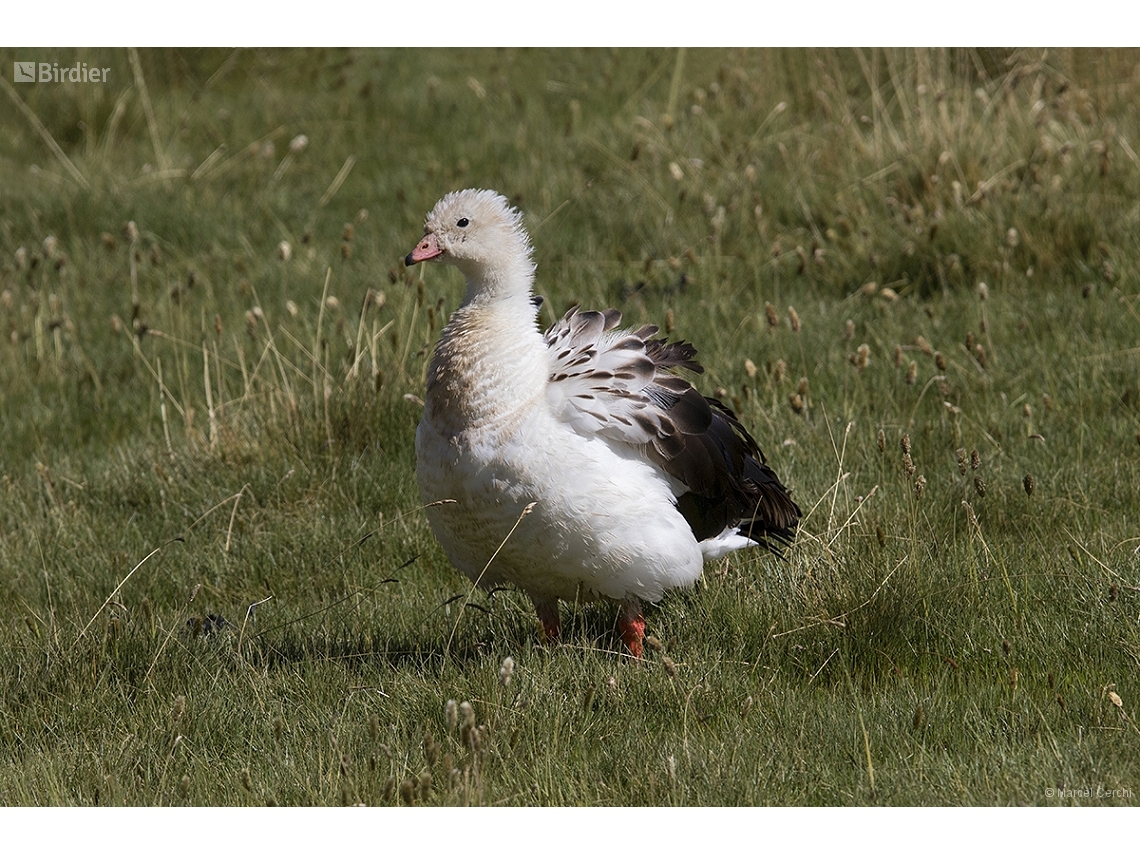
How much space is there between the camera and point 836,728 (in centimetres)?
389

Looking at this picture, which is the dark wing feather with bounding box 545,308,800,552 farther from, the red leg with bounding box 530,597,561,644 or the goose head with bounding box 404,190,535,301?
the red leg with bounding box 530,597,561,644

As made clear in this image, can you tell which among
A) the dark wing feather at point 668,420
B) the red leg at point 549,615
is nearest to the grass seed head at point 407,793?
the red leg at point 549,615

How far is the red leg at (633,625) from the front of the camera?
14.6 feet

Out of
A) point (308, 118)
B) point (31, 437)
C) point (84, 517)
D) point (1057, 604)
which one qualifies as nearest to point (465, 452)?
point (1057, 604)

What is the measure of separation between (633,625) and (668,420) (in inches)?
27.1

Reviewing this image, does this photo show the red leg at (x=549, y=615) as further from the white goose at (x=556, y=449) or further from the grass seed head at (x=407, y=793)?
the grass seed head at (x=407, y=793)

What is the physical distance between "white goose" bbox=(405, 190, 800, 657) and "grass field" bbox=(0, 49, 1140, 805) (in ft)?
0.90

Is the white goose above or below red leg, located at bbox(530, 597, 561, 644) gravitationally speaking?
above

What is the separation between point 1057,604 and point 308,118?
288 inches

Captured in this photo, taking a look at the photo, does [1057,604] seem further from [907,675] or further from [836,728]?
[836,728]

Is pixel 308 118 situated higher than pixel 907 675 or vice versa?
pixel 308 118

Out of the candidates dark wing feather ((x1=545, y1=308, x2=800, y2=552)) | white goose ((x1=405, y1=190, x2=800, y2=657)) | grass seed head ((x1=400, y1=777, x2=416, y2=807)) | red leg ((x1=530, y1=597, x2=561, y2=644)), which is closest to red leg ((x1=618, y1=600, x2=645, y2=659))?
white goose ((x1=405, y1=190, x2=800, y2=657))

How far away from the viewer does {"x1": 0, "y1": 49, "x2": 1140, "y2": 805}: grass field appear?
3.91 meters

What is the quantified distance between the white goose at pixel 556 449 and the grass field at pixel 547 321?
0.27m
